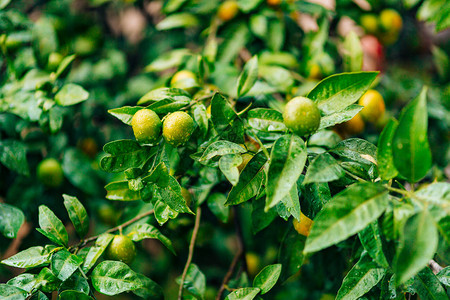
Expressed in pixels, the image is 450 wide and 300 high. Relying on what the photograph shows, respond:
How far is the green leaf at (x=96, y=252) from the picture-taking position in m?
0.67

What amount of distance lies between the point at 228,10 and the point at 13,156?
2.54 ft

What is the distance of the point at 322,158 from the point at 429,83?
1.16 meters

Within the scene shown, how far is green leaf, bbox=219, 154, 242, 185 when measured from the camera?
56cm

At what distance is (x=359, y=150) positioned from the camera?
63cm

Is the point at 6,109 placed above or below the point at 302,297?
above

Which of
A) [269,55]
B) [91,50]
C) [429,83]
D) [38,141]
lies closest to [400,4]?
[429,83]

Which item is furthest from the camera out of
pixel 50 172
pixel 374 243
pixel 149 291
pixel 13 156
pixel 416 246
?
pixel 50 172

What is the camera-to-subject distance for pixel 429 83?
143cm

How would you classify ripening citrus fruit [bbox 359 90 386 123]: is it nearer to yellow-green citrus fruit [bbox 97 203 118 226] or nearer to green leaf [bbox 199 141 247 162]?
green leaf [bbox 199 141 247 162]

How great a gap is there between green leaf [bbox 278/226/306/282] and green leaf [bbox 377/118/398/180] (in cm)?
30

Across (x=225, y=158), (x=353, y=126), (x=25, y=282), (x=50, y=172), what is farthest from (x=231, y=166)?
(x=50, y=172)

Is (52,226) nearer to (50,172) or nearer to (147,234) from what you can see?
(147,234)

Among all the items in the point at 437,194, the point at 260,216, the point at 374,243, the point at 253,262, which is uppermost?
the point at 437,194

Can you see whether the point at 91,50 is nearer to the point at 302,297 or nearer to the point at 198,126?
the point at 198,126
